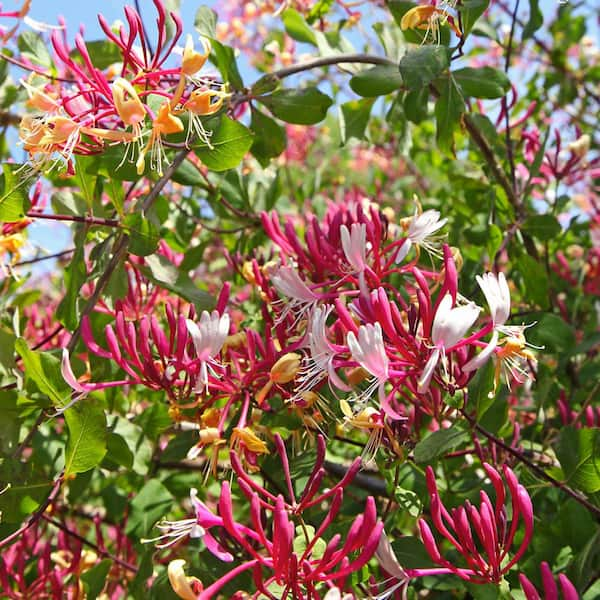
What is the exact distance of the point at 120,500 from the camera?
143cm

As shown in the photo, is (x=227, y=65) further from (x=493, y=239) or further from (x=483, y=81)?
(x=493, y=239)

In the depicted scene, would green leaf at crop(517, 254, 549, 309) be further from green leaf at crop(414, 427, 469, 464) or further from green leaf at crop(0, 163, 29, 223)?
green leaf at crop(0, 163, 29, 223)

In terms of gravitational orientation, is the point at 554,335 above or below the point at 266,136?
below

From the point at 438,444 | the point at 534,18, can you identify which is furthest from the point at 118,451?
the point at 534,18

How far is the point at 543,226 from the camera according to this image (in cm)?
135

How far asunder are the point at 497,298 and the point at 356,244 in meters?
0.18

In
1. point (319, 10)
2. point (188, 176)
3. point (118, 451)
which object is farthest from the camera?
point (319, 10)

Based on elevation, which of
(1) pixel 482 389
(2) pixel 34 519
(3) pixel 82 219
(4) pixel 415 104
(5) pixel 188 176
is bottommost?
(2) pixel 34 519

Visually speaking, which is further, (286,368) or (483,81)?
(483,81)

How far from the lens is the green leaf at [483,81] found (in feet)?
3.84

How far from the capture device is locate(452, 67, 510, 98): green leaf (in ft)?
3.84

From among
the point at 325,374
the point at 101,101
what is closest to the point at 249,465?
the point at 325,374

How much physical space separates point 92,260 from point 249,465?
0.46 metres

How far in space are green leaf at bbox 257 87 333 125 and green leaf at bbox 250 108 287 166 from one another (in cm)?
8
